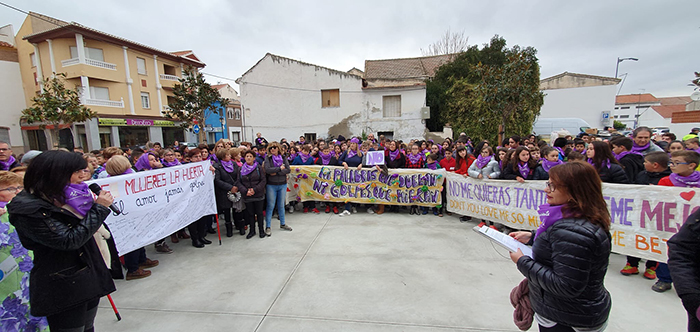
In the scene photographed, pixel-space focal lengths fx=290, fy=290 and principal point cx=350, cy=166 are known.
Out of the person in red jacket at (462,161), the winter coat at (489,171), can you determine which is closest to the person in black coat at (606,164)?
the winter coat at (489,171)

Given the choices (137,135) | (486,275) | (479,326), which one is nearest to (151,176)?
(479,326)

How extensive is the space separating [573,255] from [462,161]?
Answer: 522 cm

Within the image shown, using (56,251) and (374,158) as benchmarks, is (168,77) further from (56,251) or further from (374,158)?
(56,251)

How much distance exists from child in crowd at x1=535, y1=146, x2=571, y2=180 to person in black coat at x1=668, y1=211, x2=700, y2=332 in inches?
147

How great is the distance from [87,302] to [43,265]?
0.38 metres

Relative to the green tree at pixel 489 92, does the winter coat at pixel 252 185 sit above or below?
below

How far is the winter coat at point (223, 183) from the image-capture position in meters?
5.37

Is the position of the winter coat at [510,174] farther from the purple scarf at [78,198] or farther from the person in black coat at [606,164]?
the purple scarf at [78,198]

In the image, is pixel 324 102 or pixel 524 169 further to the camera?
pixel 324 102

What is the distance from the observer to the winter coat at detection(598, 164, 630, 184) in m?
4.27

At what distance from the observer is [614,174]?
14.1 ft

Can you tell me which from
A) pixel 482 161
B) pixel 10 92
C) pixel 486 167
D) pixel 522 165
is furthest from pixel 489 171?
pixel 10 92

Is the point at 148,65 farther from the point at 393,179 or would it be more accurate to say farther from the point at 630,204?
the point at 630,204

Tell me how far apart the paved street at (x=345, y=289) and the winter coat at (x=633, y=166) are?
128cm
